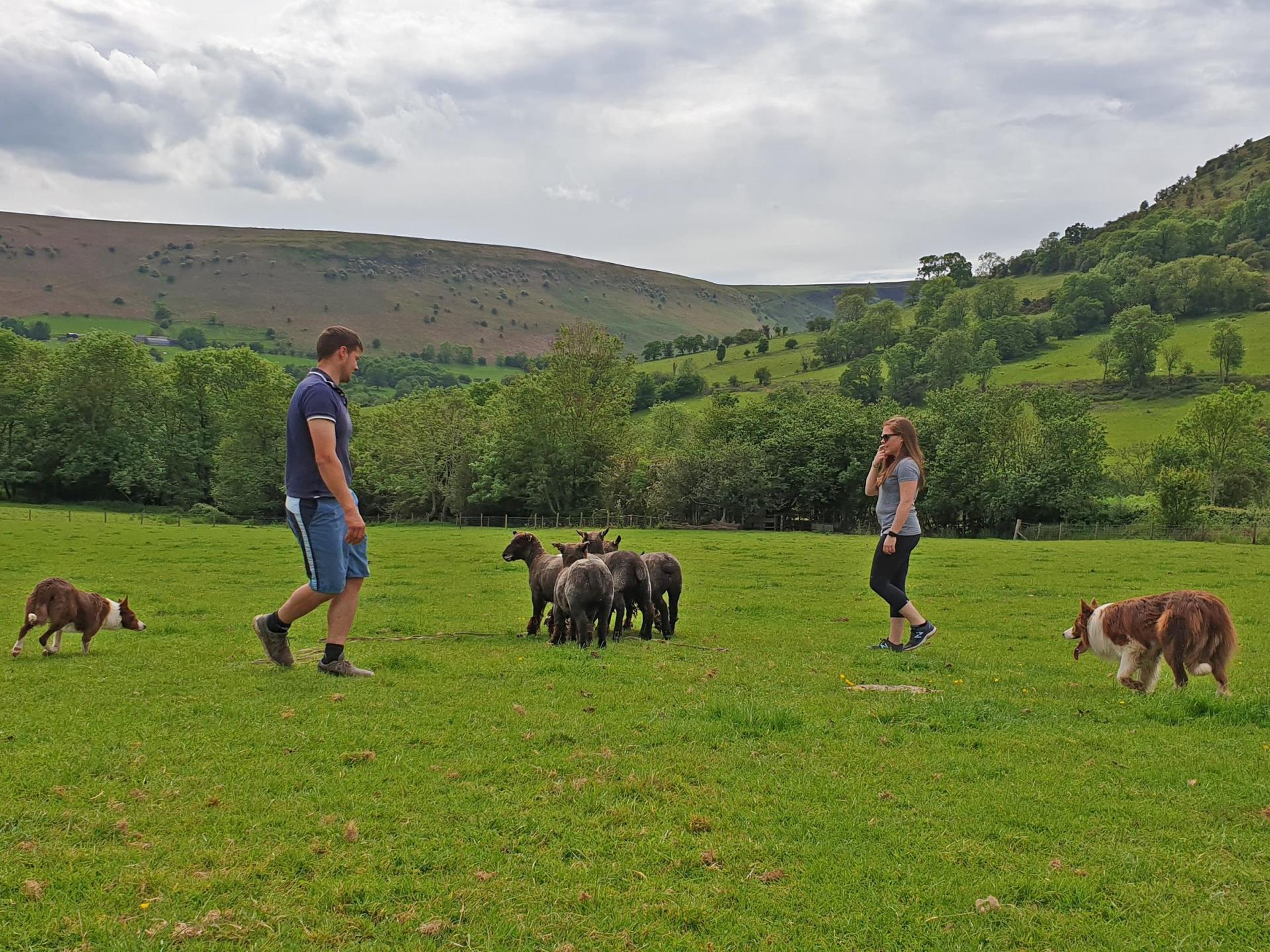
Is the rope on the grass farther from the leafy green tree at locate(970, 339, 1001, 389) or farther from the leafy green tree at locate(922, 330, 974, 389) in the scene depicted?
the leafy green tree at locate(970, 339, 1001, 389)

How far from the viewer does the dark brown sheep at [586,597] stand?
462 inches

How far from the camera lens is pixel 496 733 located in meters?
7.08

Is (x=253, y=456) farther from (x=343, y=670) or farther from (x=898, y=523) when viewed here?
(x=898, y=523)

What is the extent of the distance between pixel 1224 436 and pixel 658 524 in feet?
173

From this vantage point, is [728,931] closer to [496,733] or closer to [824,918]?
[824,918]

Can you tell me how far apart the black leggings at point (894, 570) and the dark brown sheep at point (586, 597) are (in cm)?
387

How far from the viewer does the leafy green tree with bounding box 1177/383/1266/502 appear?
73.2m

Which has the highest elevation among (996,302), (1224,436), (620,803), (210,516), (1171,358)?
(996,302)

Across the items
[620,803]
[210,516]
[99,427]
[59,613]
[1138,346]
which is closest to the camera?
[620,803]

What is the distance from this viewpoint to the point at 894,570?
11625mm

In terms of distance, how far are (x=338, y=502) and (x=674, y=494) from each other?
205 ft

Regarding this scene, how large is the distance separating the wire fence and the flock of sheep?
44288mm

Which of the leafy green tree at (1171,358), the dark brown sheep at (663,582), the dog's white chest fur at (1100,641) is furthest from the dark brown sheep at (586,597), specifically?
the leafy green tree at (1171,358)

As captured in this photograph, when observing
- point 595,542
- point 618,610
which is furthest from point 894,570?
point 595,542
